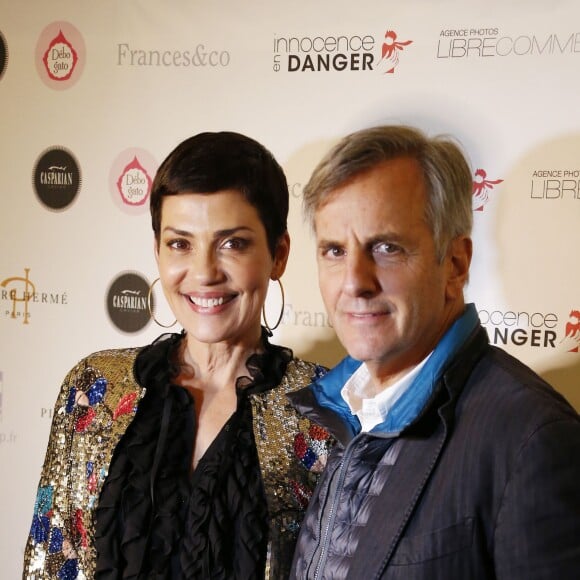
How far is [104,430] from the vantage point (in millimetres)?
1860

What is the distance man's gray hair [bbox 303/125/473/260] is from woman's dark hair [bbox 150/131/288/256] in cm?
42

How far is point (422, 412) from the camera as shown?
1313 mm

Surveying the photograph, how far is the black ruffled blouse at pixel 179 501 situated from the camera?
5.57 ft

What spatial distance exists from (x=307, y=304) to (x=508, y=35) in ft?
3.47

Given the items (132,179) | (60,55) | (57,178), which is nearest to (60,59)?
(60,55)

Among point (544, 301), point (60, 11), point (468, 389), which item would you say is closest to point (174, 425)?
point (468, 389)

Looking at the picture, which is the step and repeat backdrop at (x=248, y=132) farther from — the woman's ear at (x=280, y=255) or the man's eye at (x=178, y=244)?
the man's eye at (x=178, y=244)

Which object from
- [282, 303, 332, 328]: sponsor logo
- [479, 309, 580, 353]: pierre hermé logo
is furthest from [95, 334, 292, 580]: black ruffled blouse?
[479, 309, 580, 353]: pierre hermé logo

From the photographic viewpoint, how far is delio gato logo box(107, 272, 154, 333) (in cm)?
286

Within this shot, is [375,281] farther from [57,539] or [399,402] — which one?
[57,539]

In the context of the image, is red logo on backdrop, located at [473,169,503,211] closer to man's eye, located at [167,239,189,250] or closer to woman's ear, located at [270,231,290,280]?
woman's ear, located at [270,231,290,280]

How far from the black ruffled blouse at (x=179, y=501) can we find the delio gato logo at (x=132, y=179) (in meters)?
1.13

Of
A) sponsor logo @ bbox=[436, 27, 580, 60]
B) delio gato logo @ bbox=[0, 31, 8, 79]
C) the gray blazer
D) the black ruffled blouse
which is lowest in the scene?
the black ruffled blouse

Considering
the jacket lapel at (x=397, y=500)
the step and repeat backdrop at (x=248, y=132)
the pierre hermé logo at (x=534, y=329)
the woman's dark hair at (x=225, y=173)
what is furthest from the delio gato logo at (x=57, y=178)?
the jacket lapel at (x=397, y=500)
